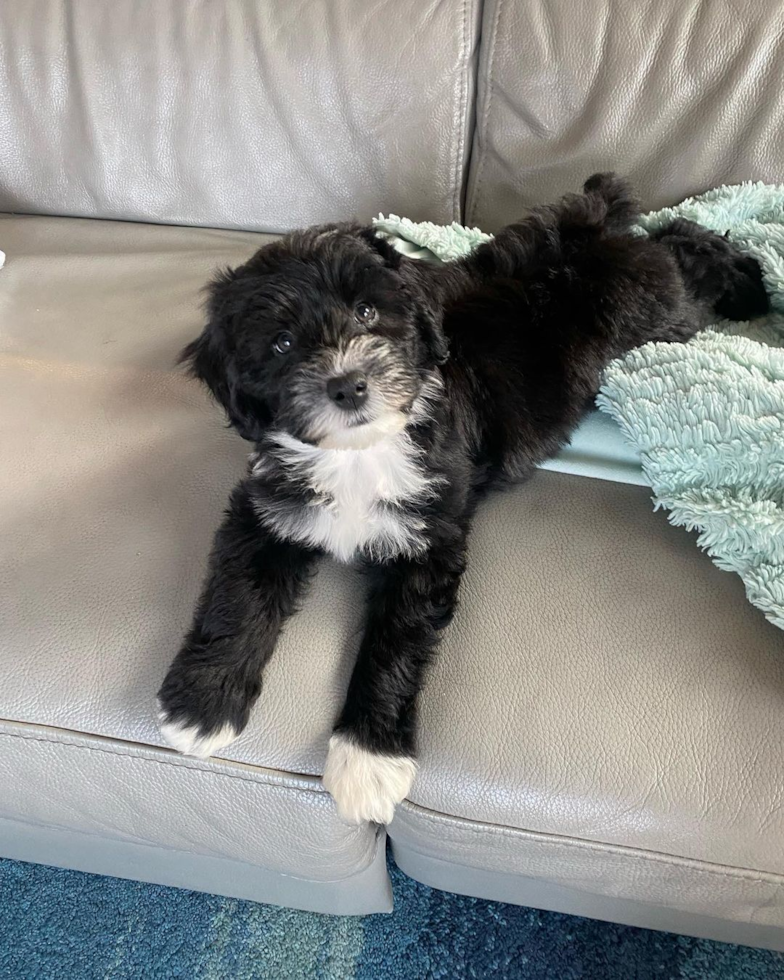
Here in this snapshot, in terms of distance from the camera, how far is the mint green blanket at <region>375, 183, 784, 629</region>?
1.16m

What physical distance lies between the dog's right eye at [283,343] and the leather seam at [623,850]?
0.72 m

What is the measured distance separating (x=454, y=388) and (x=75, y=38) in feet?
4.83

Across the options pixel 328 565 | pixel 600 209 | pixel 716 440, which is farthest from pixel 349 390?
pixel 600 209

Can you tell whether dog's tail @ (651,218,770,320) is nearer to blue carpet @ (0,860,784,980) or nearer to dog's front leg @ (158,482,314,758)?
dog's front leg @ (158,482,314,758)

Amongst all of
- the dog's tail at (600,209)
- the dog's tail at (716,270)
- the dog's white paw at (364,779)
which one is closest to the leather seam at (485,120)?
the dog's tail at (600,209)

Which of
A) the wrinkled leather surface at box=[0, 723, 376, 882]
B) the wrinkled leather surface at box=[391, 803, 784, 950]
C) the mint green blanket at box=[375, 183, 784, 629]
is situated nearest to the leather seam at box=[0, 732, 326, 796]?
the wrinkled leather surface at box=[0, 723, 376, 882]

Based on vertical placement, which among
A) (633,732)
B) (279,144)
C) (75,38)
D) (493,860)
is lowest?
(493,860)

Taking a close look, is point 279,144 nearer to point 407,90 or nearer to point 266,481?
point 407,90

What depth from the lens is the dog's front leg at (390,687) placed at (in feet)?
3.39

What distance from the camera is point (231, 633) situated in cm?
113

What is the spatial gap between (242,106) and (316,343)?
3.57ft

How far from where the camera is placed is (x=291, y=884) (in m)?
1.33

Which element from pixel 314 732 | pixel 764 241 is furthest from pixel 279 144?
pixel 314 732

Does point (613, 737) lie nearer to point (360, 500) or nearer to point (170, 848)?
point (360, 500)
